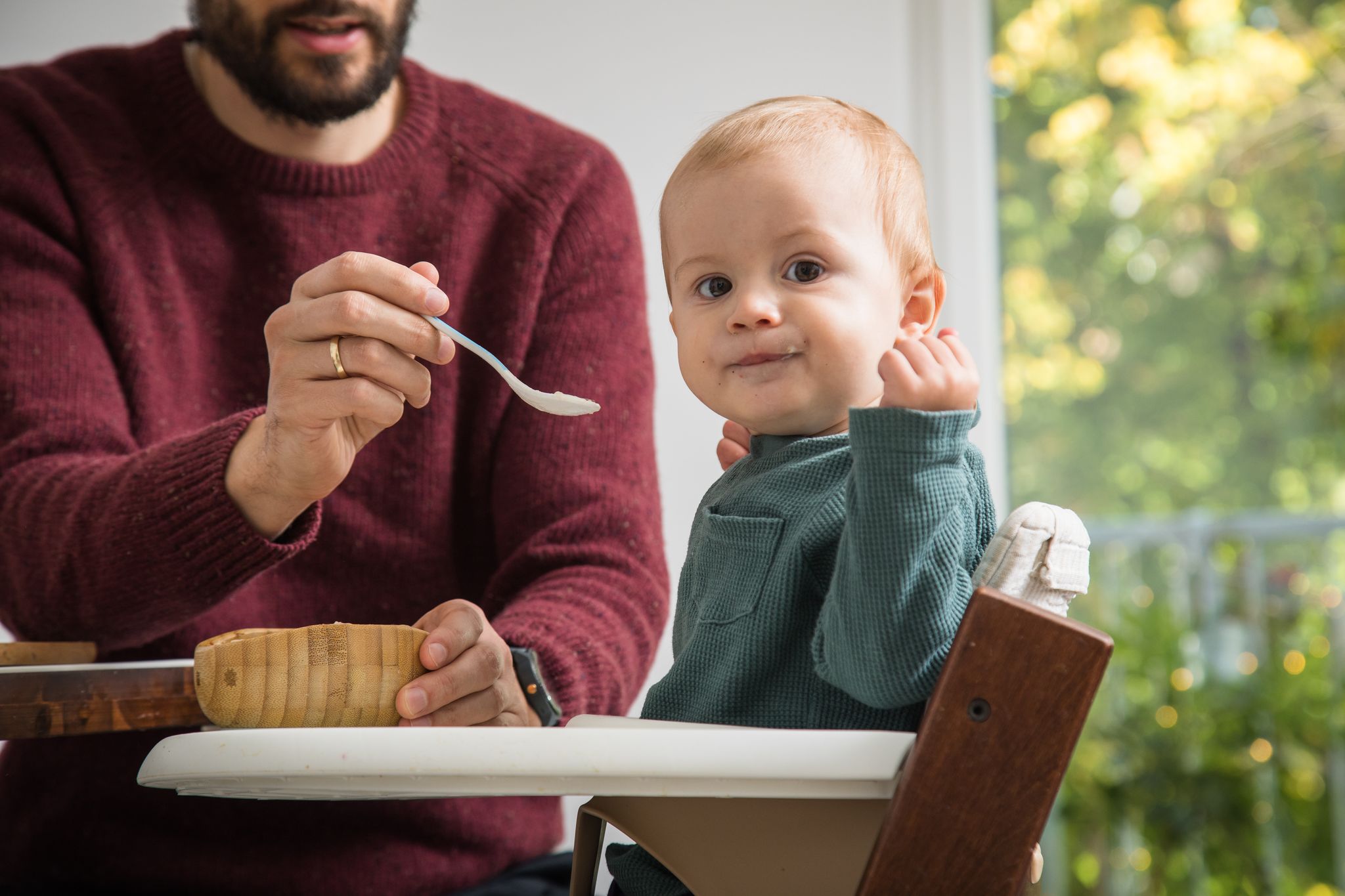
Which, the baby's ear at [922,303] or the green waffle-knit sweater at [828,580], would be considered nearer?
the green waffle-knit sweater at [828,580]

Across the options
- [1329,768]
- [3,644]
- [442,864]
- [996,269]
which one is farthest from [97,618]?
[1329,768]

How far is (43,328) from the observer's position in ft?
3.35

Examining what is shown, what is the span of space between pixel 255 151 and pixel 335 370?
552 millimetres

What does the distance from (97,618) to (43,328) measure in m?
0.28

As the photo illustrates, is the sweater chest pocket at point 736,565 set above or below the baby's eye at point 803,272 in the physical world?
below

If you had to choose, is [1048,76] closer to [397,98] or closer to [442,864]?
[397,98]

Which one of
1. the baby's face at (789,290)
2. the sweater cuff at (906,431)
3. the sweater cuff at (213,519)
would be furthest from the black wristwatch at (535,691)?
the sweater cuff at (906,431)

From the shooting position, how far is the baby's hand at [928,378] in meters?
0.51

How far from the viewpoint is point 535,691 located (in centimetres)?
81

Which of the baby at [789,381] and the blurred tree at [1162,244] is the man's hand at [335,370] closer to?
the baby at [789,381]

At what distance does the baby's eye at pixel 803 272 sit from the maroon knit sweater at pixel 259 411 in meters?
0.39

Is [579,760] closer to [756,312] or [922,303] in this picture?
[756,312]

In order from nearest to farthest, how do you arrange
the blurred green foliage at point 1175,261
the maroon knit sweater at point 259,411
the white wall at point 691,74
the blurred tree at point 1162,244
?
1. the maroon knit sweater at point 259,411
2. the white wall at point 691,74
3. the blurred green foliage at point 1175,261
4. the blurred tree at point 1162,244

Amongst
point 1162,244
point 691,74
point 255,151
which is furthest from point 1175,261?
point 255,151
